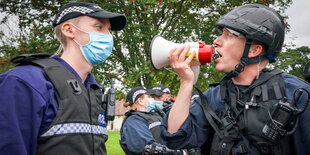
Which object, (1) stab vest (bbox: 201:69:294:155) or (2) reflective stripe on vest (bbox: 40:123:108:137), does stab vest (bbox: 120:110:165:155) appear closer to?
(1) stab vest (bbox: 201:69:294:155)

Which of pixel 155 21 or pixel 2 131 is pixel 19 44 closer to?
pixel 155 21

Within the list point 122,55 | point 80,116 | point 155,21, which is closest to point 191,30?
point 155,21

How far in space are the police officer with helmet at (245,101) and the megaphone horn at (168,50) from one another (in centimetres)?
11

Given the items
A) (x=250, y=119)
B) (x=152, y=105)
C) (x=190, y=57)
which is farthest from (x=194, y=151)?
(x=152, y=105)

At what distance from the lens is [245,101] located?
290cm

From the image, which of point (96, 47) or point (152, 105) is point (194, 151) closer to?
point (96, 47)

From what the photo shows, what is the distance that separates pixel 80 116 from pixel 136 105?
4.51m

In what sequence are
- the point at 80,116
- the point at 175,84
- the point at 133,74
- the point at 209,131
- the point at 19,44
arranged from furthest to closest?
1. the point at 175,84
2. the point at 19,44
3. the point at 133,74
4. the point at 209,131
5. the point at 80,116

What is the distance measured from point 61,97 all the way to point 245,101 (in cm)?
171

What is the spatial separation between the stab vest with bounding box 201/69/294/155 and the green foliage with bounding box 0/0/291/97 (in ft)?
20.8

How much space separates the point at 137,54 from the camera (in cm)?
1141

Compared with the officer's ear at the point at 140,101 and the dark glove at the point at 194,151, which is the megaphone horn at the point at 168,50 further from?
the officer's ear at the point at 140,101

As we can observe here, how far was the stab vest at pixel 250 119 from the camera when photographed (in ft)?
8.69

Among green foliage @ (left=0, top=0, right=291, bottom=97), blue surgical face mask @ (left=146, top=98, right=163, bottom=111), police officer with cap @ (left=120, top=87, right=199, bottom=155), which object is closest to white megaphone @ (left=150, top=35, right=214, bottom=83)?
police officer with cap @ (left=120, top=87, right=199, bottom=155)
